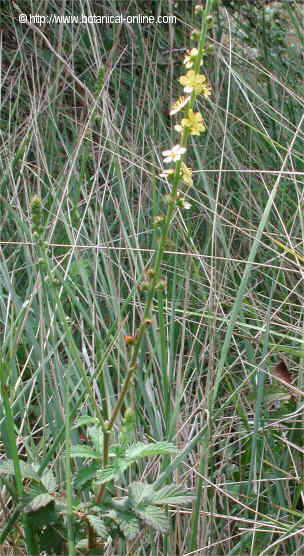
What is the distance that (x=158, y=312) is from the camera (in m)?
1.41

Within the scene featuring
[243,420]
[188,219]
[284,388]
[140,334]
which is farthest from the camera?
[188,219]

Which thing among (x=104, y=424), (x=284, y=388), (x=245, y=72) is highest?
(x=245, y=72)

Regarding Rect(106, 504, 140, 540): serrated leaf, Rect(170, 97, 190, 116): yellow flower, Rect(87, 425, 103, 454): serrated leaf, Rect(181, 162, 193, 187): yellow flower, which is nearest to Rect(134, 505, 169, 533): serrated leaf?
Rect(106, 504, 140, 540): serrated leaf

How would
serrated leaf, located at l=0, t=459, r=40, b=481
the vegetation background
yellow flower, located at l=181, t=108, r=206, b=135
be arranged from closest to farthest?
yellow flower, located at l=181, t=108, r=206, b=135
serrated leaf, located at l=0, t=459, r=40, b=481
the vegetation background

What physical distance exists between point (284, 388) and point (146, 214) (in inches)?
29.5

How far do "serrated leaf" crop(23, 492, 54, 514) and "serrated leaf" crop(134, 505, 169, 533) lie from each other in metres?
0.13

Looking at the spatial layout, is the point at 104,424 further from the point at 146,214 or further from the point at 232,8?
the point at 232,8

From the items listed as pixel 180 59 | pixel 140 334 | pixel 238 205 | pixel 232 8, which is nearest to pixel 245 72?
pixel 180 59

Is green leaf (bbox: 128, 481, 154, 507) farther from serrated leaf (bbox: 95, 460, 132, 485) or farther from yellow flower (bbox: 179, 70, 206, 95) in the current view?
yellow flower (bbox: 179, 70, 206, 95)

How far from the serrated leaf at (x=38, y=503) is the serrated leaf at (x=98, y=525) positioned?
7 centimetres

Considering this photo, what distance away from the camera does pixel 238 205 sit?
2164 millimetres

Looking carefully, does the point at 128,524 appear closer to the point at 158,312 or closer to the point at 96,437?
the point at 96,437

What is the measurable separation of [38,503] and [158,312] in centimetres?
51

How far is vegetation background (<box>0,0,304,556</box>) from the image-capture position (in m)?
1.24
